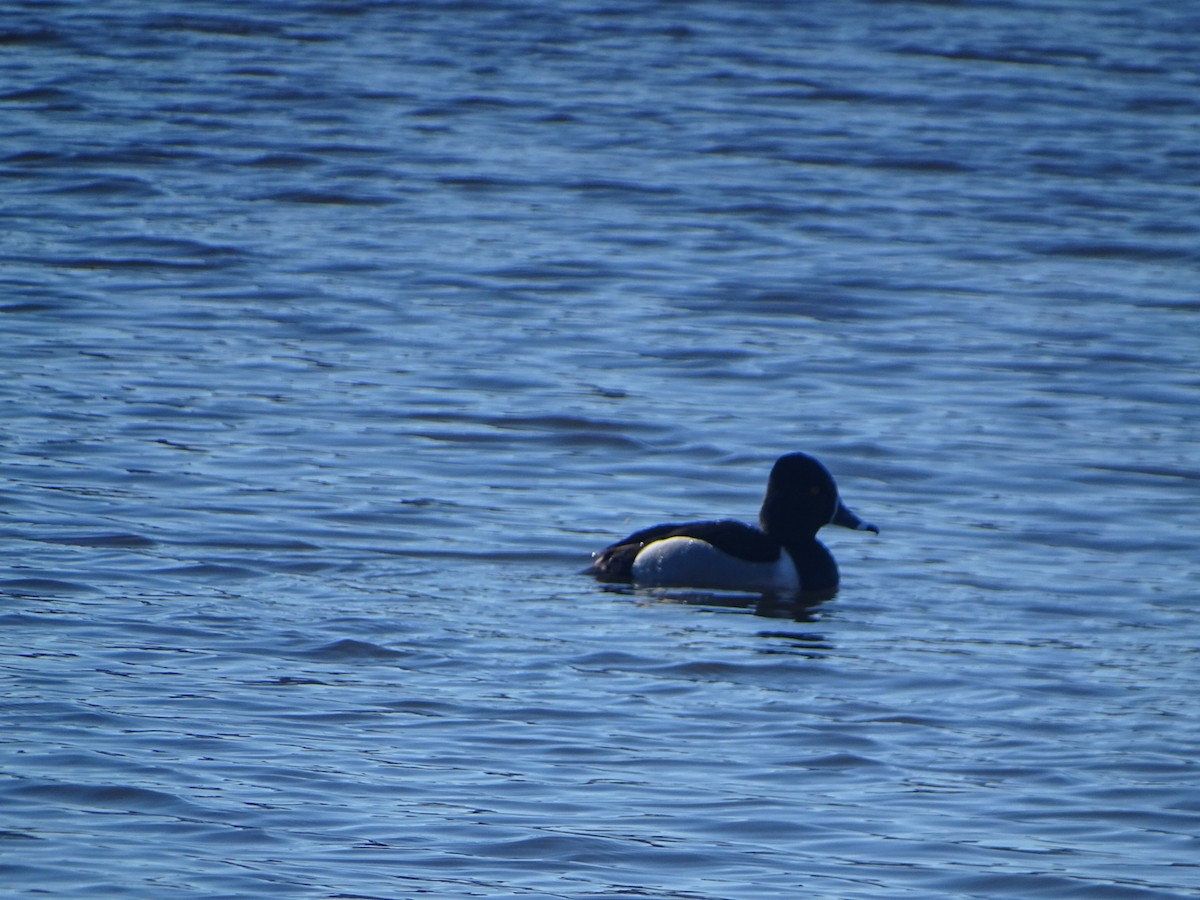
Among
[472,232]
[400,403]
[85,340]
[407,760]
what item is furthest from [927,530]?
[472,232]

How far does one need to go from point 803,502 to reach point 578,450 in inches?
82.5

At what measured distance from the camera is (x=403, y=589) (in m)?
9.33

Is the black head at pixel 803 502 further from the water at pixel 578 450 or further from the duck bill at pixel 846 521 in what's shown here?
the water at pixel 578 450

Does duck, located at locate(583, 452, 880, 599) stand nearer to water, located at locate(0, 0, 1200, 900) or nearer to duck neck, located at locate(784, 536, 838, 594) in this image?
duck neck, located at locate(784, 536, 838, 594)

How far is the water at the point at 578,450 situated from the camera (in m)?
6.44

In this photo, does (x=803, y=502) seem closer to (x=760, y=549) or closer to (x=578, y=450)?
(x=760, y=549)

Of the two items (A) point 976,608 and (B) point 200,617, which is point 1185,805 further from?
(B) point 200,617

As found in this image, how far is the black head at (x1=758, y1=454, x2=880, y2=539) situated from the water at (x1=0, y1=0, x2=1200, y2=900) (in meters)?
0.38

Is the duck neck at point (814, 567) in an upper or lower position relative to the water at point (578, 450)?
lower

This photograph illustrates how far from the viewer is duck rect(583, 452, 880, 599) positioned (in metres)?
9.97

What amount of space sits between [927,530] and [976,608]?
1514mm

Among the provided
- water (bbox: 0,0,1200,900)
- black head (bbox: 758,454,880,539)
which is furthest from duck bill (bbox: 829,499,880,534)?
water (bbox: 0,0,1200,900)

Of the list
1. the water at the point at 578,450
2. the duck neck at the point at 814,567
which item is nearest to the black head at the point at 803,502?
the duck neck at the point at 814,567

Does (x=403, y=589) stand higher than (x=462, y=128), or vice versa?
(x=462, y=128)
